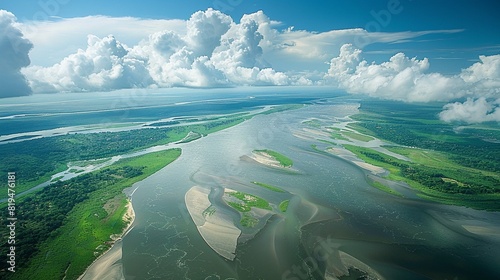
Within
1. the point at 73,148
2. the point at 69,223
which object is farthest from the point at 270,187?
the point at 73,148

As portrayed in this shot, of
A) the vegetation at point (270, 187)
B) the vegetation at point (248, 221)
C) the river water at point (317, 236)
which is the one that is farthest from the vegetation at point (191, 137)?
the vegetation at point (248, 221)

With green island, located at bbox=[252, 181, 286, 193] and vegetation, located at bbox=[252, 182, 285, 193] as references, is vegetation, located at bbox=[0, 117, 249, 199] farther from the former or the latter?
vegetation, located at bbox=[252, 182, 285, 193]

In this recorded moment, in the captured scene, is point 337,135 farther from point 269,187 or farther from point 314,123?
point 269,187

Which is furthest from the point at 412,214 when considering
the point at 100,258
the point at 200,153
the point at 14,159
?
the point at 14,159

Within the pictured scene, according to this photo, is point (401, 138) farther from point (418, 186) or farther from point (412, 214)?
Result: point (412, 214)

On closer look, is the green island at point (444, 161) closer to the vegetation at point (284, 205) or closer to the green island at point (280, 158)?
the green island at point (280, 158)

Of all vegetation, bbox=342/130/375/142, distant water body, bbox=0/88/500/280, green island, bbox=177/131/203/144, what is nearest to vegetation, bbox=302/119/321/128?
vegetation, bbox=342/130/375/142
